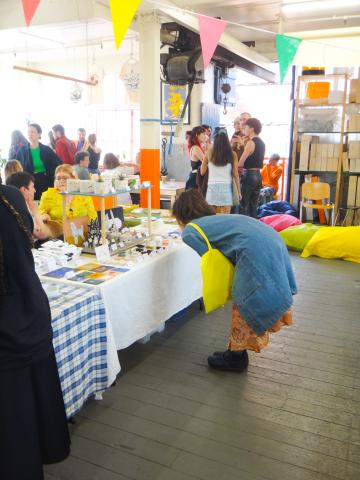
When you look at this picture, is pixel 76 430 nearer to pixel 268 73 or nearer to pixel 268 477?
pixel 268 477

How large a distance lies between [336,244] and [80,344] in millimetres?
4048

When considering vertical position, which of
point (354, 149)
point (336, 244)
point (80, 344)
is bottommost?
point (336, 244)

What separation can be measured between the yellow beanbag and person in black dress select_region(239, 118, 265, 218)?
80cm

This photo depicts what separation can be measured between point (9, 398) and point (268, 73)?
9469 millimetres

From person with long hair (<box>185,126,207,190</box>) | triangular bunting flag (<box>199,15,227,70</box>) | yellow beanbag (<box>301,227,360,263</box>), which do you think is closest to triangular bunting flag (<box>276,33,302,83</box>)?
triangular bunting flag (<box>199,15,227,70</box>)

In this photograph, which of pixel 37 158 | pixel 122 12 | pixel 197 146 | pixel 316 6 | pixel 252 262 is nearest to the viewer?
pixel 252 262

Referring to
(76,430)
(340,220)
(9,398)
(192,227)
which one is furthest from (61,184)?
(340,220)

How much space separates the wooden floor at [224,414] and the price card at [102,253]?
67 centimetres

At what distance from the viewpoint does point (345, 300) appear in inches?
157

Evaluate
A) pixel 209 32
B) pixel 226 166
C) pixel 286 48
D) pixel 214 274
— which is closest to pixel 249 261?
pixel 214 274

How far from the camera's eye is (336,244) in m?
5.36

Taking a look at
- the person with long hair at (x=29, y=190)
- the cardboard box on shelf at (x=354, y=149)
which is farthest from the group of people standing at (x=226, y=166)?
the person with long hair at (x=29, y=190)

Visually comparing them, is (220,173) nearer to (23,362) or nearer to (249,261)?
(249,261)

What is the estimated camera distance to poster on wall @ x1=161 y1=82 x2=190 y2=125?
7.63 metres
